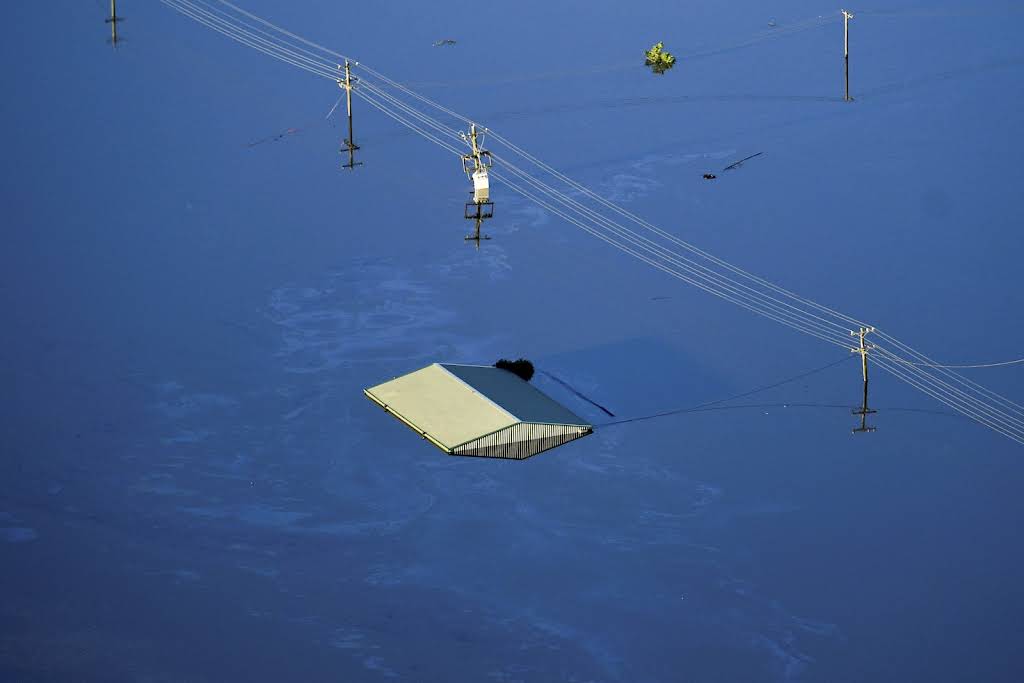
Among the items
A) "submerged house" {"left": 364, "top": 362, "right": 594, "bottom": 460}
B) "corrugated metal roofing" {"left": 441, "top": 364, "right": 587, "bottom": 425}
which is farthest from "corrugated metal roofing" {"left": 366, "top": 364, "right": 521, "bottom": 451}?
"corrugated metal roofing" {"left": 441, "top": 364, "right": 587, "bottom": 425}

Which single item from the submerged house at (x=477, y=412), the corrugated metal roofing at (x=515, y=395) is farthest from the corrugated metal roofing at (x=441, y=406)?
the corrugated metal roofing at (x=515, y=395)

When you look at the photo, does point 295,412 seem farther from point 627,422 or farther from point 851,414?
point 851,414

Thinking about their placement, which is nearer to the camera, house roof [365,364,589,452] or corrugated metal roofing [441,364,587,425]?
house roof [365,364,589,452]

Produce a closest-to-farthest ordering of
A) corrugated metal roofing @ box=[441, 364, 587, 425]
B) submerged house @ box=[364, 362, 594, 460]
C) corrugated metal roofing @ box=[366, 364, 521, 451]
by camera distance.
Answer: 1. corrugated metal roofing @ box=[366, 364, 521, 451]
2. submerged house @ box=[364, 362, 594, 460]
3. corrugated metal roofing @ box=[441, 364, 587, 425]

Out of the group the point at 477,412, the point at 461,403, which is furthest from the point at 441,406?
the point at 477,412

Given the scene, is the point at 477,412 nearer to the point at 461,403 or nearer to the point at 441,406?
the point at 461,403

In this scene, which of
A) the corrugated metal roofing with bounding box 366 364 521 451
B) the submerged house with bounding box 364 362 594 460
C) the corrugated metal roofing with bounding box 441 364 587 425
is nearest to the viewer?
the corrugated metal roofing with bounding box 366 364 521 451

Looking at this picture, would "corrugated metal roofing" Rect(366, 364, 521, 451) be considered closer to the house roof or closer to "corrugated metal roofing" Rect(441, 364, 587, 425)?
the house roof
